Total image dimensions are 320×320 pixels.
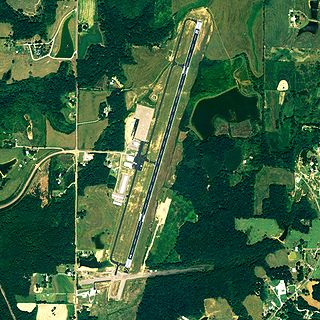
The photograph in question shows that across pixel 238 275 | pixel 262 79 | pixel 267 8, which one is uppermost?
pixel 267 8

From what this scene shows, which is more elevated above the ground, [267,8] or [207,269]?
[267,8]

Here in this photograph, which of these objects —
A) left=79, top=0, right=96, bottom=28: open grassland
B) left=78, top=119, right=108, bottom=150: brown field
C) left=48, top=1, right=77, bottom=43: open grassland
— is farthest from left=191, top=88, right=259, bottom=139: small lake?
left=48, top=1, right=77, bottom=43: open grassland

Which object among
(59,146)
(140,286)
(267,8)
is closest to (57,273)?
(140,286)

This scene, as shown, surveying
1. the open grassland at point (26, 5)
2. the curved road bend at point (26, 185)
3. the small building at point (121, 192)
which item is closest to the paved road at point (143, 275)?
the small building at point (121, 192)

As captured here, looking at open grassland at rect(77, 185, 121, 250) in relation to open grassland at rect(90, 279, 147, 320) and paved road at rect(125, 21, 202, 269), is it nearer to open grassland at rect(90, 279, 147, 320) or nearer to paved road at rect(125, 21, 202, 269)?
paved road at rect(125, 21, 202, 269)

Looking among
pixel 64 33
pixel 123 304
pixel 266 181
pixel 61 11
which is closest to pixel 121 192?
pixel 123 304

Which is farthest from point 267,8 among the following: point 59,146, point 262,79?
point 59,146

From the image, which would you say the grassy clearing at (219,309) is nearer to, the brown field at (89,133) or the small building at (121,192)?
the small building at (121,192)

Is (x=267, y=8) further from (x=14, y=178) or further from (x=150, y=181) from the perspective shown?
(x=14, y=178)
